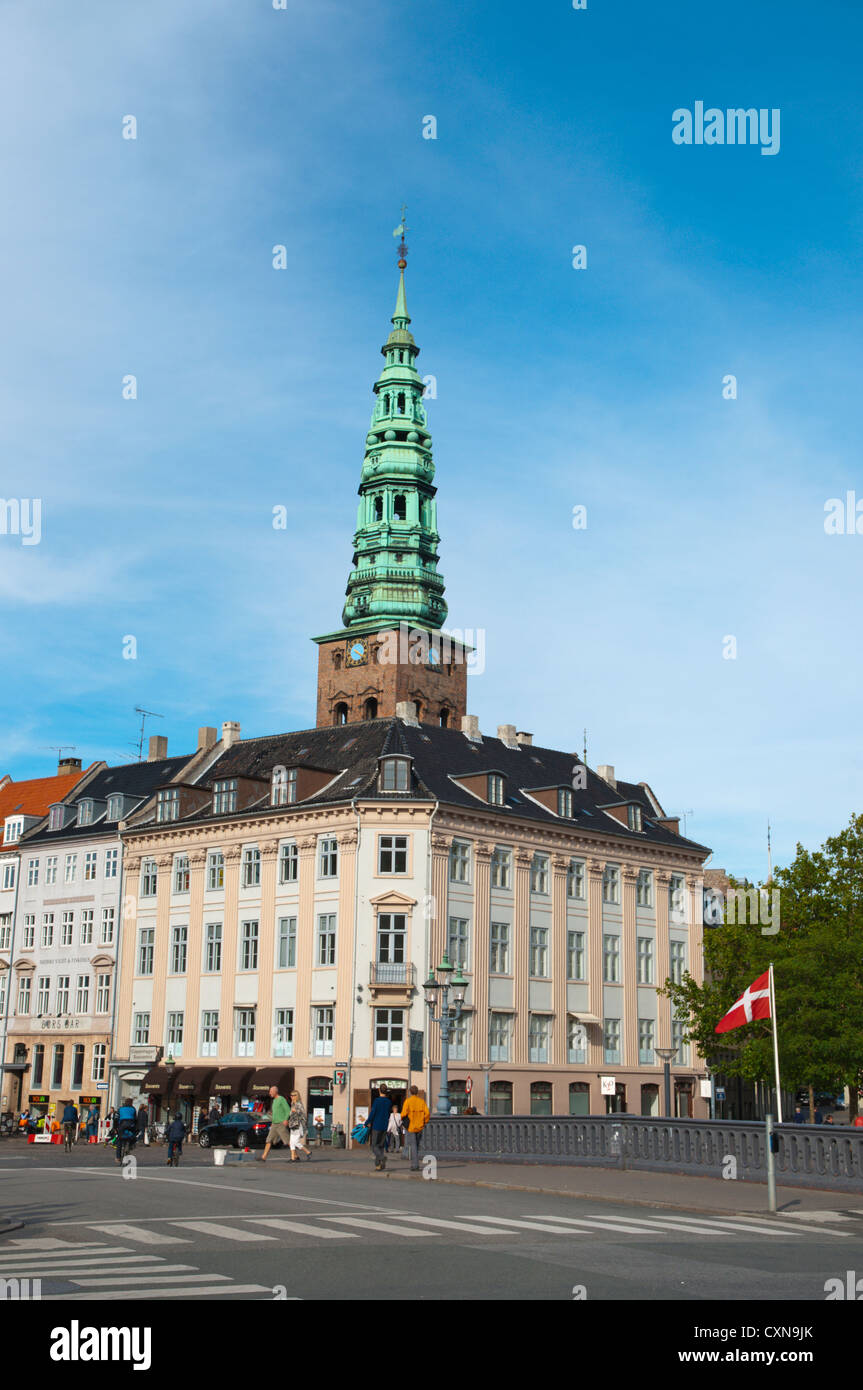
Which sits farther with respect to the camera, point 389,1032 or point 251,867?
point 251,867

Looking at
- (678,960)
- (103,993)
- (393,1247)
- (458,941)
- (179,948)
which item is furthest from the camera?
(678,960)

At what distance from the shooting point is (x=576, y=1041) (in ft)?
215

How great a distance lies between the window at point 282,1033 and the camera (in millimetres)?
61188

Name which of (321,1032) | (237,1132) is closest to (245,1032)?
(321,1032)

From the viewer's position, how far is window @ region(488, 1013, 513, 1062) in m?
61.3

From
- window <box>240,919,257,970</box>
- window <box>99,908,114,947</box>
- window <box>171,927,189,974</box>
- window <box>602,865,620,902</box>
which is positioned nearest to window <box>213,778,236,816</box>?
window <box>240,919,257,970</box>

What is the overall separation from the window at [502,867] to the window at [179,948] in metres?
14.3

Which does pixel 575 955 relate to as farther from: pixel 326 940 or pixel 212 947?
pixel 212 947

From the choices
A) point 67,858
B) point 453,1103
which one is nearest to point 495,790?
point 453,1103

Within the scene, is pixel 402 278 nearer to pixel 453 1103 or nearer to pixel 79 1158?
pixel 453 1103

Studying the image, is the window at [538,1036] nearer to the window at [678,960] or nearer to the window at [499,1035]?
the window at [499,1035]

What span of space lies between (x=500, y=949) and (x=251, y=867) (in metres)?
11.3

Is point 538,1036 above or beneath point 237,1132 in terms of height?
above
